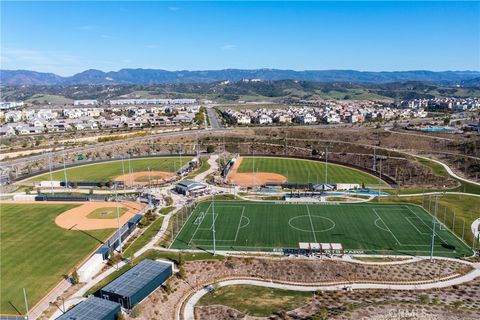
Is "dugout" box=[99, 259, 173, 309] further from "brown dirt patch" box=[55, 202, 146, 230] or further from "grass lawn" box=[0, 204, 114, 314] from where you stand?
"brown dirt patch" box=[55, 202, 146, 230]

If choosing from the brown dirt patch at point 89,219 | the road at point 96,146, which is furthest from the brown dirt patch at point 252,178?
the road at point 96,146

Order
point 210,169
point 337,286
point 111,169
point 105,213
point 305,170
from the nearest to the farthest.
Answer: point 337,286
point 105,213
point 305,170
point 210,169
point 111,169

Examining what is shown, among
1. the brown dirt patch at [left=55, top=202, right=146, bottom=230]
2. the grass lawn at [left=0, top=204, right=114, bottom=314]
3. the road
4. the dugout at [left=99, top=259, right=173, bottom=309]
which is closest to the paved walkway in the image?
the brown dirt patch at [left=55, top=202, right=146, bottom=230]

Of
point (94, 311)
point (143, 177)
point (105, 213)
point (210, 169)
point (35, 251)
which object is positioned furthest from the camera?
point (210, 169)

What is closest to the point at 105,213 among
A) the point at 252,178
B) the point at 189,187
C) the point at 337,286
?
the point at 189,187

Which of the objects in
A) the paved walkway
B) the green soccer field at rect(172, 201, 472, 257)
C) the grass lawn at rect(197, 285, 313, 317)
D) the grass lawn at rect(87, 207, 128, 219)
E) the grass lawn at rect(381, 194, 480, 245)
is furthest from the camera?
the paved walkway

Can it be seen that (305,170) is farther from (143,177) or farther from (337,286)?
(337,286)

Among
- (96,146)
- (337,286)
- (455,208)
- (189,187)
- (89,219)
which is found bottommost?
(337,286)
